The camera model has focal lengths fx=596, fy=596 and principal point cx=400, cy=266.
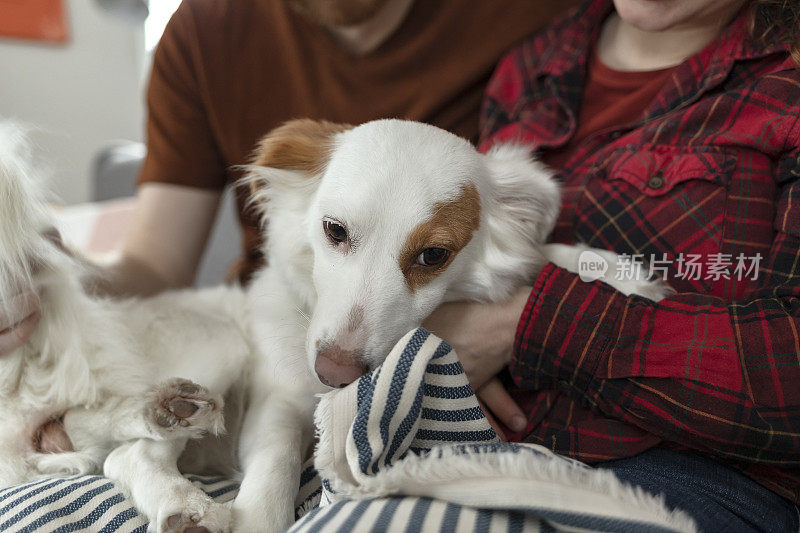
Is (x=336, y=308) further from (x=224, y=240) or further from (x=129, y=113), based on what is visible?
(x=129, y=113)

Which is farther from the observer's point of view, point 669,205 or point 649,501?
point 669,205

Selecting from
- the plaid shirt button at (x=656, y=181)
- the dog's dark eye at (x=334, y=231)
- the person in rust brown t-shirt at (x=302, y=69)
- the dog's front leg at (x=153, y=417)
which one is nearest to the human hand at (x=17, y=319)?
the dog's front leg at (x=153, y=417)

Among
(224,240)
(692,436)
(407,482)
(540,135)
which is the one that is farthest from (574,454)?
(224,240)

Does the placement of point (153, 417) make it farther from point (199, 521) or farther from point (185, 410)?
point (199, 521)

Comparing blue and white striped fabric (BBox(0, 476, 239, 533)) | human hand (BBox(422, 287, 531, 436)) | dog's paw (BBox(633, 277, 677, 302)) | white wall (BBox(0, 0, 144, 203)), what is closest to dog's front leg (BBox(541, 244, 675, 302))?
dog's paw (BBox(633, 277, 677, 302))

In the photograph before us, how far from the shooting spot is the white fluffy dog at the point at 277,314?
78 cm

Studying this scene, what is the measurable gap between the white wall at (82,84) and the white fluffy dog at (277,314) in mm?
2060

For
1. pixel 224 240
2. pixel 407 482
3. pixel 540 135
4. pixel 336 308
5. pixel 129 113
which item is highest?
pixel 540 135

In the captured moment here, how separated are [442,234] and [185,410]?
43cm

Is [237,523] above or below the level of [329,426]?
below

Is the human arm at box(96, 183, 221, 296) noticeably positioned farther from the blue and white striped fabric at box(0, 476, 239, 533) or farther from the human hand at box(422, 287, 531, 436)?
the human hand at box(422, 287, 531, 436)

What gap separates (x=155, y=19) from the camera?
2.52 m

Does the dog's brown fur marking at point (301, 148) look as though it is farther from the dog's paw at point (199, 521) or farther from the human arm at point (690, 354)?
the dog's paw at point (199, 521)

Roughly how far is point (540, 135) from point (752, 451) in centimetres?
67
